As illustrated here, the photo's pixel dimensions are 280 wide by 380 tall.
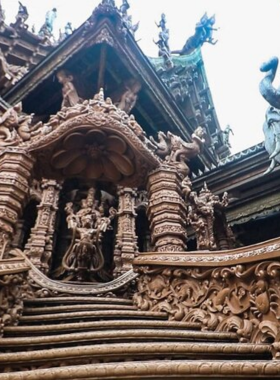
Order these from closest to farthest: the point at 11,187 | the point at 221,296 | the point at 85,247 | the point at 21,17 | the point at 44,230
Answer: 1. the point at 221,296
2. the point at 11,187
3. the point at 85,247
4. the point at 44,230
5. the point at 21,17

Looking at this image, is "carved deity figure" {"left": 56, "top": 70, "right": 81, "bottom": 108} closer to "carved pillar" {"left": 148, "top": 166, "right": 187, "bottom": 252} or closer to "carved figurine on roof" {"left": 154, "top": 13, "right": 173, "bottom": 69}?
"carved pillar" {"left": 148, "top": 166, "right": 187, "bottom": 252}

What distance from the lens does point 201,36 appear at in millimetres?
19953

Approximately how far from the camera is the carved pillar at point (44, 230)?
25.4 ft

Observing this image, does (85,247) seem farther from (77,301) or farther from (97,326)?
(97,326)

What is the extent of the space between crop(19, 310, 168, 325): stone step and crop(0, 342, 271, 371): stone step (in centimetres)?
104

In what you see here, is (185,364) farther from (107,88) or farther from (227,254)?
(107,88)

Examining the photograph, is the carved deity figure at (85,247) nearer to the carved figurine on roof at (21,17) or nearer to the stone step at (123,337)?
the stone step at (123,337)

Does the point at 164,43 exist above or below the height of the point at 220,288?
above

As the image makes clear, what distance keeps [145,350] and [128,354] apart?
118mm

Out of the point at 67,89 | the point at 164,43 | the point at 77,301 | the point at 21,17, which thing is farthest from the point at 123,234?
the point at 21,17

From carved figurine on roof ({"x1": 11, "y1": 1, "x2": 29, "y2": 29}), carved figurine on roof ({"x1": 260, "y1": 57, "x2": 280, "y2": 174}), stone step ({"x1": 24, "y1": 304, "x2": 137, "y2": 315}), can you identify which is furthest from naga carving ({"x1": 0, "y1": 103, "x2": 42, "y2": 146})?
carved figurine on roof ({"x1": 11, "y1": 1, "x2": 29, "y2": 29})

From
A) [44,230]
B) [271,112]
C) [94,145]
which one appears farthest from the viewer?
[271,112]

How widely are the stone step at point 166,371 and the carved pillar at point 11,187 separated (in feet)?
8.02

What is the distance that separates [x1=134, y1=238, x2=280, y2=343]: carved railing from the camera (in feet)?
9.45
